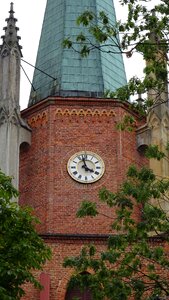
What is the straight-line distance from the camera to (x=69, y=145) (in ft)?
93.3

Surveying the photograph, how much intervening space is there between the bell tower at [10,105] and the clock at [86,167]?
75.4 inches

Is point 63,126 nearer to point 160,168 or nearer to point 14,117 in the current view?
point 14,117

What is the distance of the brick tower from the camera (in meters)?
26.3

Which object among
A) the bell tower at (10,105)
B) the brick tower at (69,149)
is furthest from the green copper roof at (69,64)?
the bell tower at (10,105)

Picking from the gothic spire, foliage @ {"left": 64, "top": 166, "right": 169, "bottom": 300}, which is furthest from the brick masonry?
foliage @ {"left": 64, "top": 166, "right": 169, "bottom": 300}

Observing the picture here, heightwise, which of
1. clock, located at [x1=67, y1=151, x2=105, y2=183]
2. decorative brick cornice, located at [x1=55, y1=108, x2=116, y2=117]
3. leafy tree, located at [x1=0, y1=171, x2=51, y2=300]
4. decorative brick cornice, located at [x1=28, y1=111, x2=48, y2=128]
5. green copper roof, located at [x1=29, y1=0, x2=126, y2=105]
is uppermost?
green copper roof, located at [x1=29, y1=0, x2=126, y2=105]

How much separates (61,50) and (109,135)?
4.17 meters

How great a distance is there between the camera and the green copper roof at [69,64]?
2988cm

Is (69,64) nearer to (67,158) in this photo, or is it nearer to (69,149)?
(69,149)

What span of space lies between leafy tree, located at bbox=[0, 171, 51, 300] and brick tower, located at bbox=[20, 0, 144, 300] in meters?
6.40

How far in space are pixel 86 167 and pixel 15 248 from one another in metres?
9.92

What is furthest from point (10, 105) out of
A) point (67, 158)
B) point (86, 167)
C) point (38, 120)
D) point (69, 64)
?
point (86, 167)

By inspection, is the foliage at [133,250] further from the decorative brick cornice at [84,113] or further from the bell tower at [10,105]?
the decorative brick cornice at [84,113]

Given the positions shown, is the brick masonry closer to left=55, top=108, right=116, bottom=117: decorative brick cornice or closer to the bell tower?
left=55, top=108, right=116, bottom=117: decorative brick cornice
